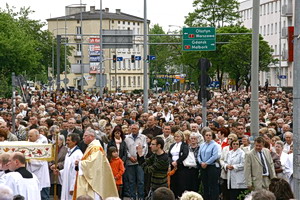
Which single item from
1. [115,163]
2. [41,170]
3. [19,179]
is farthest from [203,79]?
[19,179]

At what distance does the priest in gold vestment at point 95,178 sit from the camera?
14.2 metres

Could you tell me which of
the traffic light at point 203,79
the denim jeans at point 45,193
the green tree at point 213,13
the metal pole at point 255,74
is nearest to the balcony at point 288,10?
the green tree at point 213,13

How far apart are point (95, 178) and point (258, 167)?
139 inches

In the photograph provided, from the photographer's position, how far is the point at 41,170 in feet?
53.5

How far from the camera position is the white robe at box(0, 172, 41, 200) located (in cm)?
1232

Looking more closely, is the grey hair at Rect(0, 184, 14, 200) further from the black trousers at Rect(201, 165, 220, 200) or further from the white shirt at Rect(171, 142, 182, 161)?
the white shirt at Rect(171, 142, 182, 161)

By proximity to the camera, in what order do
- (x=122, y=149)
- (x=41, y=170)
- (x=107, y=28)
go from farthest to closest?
(x=107, y=28)
(x=122, y=149)
(x=41, y=170)

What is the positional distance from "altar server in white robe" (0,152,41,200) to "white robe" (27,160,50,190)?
351 cm

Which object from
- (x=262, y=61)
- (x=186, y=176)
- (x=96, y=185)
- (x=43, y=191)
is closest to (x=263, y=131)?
(x=186, y=176)

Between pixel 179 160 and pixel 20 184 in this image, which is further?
pixel 179 160

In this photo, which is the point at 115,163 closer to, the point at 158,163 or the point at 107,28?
the point at 158,163

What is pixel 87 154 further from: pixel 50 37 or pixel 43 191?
pixel 50 37

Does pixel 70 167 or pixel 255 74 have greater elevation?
pixel 255 74

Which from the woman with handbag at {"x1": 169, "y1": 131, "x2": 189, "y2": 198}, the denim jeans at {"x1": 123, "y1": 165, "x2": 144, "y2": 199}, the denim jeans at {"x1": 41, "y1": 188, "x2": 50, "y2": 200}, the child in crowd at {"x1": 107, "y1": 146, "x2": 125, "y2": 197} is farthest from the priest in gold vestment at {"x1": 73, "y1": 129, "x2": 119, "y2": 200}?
the denim jeans at {"x1": 123, "y1": 165, "x2": 144, "y2": 199}
